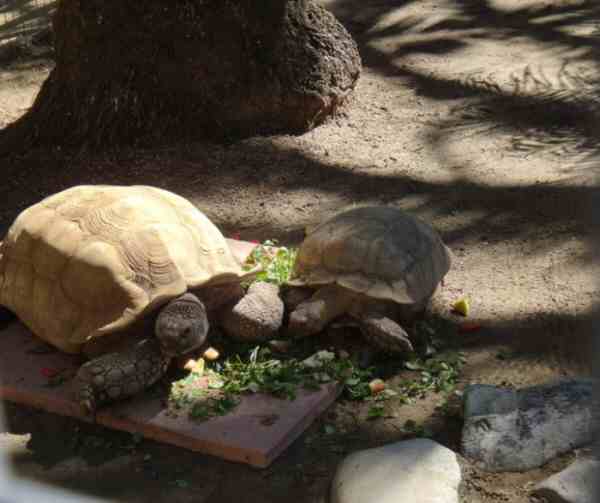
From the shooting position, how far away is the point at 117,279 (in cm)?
368

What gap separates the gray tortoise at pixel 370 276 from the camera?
3922 mm

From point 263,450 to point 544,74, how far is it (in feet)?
15.5

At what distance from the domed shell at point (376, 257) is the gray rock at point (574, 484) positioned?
1.10 m

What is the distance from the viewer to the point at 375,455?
10.7 ft

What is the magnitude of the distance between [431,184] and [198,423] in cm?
269

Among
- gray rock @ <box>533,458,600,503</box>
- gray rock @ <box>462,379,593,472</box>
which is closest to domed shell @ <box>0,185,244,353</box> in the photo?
gray rock @ <box>462,379,593,472</box>

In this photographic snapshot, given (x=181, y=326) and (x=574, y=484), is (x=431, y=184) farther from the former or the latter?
(x=574, y=484)

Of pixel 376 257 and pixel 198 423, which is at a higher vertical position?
pixel 376 257

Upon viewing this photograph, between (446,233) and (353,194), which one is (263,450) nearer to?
(446,233)

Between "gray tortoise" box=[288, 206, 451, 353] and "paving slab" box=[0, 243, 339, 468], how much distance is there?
358 millimetres

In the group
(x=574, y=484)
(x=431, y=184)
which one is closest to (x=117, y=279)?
(x=574, y=484)

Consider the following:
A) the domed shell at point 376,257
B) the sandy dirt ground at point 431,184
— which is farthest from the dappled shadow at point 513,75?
the domed shell at point 376,257

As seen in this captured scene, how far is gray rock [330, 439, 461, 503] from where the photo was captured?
305 centimetres

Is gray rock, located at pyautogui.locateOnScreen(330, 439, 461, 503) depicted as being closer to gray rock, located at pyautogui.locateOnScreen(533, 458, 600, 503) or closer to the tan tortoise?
gray rock, located at pyautogui.locateOnScreen(533, 458, 600, 503)
